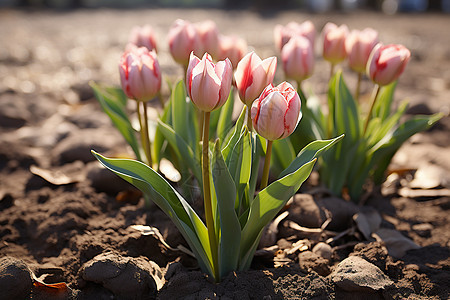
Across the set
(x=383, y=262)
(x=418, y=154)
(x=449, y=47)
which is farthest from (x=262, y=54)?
(x=383, y=262)

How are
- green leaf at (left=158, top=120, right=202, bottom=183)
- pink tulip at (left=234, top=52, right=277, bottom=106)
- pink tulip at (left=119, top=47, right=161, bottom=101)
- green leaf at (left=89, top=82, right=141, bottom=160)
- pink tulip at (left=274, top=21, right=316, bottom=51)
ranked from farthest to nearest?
pink tulip at (left=274, top=21, right=316, bottom=51) < green leaf at (left=89, top=82, right=141, bottom=160) < green leaf at (left=158, top=120, right=202, bottom=183) < pink tulip at (left=119, top=47, right=161, bottom=101) < pink tulip at (left=234, top=52, right=277, bottom=106)

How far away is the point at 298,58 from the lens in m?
1.66

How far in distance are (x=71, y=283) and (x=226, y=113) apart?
0.76 m

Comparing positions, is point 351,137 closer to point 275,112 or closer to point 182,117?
point 182,117

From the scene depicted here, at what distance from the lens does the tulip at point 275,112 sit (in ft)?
3.64

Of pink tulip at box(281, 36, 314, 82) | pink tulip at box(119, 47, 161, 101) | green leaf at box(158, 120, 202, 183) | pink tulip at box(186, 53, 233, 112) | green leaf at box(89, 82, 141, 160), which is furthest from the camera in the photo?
green leaf at box(89, 82, 141, 160)

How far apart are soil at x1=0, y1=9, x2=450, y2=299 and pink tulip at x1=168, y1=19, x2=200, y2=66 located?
0.59 metres

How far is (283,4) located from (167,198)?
11.1 meters

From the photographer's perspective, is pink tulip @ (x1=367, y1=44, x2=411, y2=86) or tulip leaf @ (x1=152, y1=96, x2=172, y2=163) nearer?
pink tulip @ (x1=367, y1=44, x2=411, y2=86)

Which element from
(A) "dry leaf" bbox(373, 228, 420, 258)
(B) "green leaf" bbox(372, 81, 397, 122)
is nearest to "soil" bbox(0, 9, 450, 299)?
(A) "dry leaf" bbox(373, 228, 420, 258)

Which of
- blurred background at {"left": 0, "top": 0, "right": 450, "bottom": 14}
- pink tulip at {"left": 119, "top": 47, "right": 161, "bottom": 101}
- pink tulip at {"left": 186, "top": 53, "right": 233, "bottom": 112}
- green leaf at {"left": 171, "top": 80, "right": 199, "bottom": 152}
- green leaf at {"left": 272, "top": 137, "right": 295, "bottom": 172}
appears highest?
pink tulip at {"left": 186, "top": 53, "right": 233, "bottom": 112}

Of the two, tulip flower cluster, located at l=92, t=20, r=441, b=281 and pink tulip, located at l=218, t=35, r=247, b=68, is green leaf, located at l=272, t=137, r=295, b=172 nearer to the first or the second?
tulip flower cluster, located at l=92, t=20, r=441, b=281

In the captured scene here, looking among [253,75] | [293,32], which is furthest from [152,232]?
[293,32]

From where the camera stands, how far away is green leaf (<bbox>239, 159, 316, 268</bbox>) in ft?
3.93
